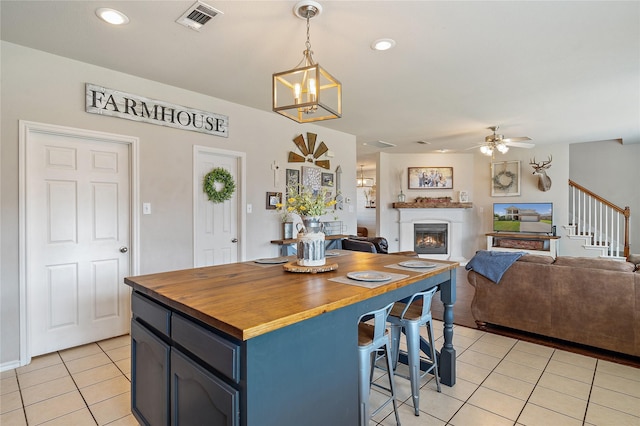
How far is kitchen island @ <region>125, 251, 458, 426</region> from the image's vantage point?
1136 millimetres

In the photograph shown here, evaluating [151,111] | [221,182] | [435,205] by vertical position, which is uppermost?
[151,111]

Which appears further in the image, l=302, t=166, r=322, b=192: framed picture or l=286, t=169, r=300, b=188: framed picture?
l=302, t=166, r=322, b=192: framed picture

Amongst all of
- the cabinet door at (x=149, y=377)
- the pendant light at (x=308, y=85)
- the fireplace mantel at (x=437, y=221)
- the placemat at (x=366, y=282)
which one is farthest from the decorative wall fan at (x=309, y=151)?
the cabinet door at (x=149, y=377)

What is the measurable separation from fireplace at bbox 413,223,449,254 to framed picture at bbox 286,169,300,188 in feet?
12.7

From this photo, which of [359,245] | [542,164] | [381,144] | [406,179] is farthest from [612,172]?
[359,245]

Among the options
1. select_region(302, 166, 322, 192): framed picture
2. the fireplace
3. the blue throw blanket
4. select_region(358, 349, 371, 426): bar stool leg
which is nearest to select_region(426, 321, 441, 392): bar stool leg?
select_region(358, 349, 371, 426): bar stool leg

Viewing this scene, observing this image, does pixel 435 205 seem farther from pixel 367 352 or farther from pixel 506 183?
pixel 367 352

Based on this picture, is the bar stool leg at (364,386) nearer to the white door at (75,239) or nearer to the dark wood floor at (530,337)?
the dark wood floor at (530,337)

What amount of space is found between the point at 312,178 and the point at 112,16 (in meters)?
3.29

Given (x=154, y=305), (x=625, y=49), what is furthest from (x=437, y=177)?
(x=154, y=305)

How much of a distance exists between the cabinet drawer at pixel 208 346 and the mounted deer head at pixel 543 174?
7.58 meters

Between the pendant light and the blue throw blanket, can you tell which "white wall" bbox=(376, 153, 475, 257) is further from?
the pendant light

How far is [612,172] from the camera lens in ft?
22.0

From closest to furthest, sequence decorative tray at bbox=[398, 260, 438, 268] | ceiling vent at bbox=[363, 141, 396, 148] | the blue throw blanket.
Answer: decorative tray at bbox=[398, 260, 438, 268], the blue throw blanket, ceiling vent at bbox=[363, 141, 396, 148]
